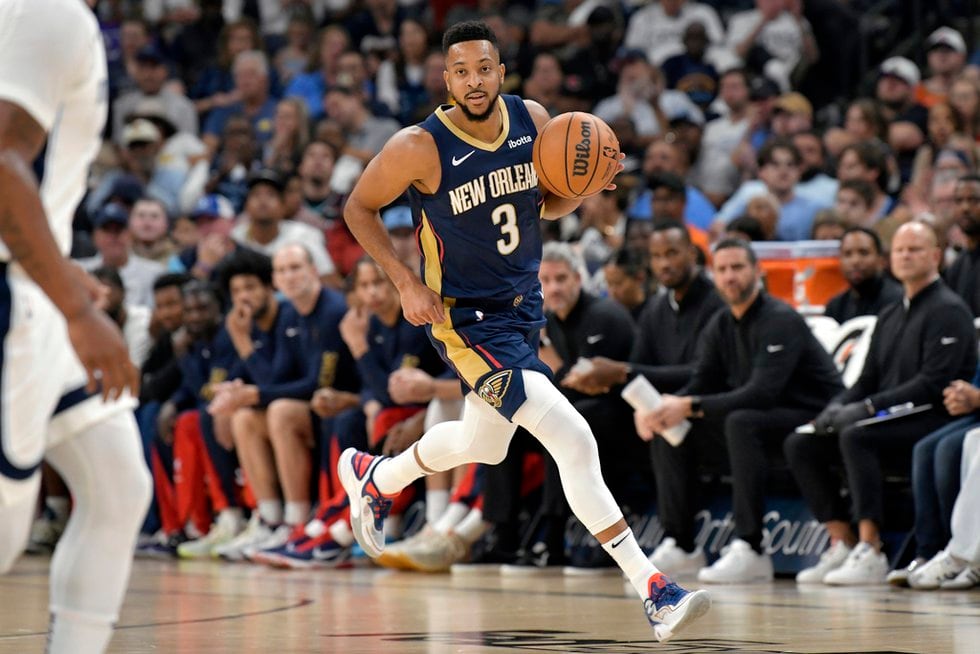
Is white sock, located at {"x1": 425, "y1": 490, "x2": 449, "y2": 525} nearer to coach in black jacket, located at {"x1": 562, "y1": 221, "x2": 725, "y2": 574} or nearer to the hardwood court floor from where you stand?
the hardwood court floor

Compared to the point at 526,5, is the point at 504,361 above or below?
below

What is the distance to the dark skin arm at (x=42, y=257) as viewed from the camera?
3.52 metres

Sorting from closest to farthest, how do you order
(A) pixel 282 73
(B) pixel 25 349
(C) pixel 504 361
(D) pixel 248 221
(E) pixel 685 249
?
(B) pixel 25 349 < (C) pixel 504 361 < (E) pixel 685 249 < (D) pixel 248 221 < (A) pixel 282 73

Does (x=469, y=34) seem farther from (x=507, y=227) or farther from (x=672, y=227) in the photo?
(x=672, y=227)

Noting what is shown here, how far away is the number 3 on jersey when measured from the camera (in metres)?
6.85

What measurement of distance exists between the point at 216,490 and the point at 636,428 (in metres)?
3.83

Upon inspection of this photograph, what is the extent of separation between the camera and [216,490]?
40.5 ft

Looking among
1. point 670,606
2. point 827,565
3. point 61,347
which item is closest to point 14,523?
point 61,347

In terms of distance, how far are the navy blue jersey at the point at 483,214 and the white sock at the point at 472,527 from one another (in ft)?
12.1

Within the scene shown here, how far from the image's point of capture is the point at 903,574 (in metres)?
8.57

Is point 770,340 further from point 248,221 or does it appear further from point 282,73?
point 282,73

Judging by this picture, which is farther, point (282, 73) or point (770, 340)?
point (282, 73)

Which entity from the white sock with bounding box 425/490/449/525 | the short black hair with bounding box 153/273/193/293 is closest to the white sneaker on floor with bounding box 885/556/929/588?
the white sock with bounding box 425/490/449/525

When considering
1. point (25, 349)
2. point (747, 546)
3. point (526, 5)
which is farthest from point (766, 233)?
point (25, 349)
